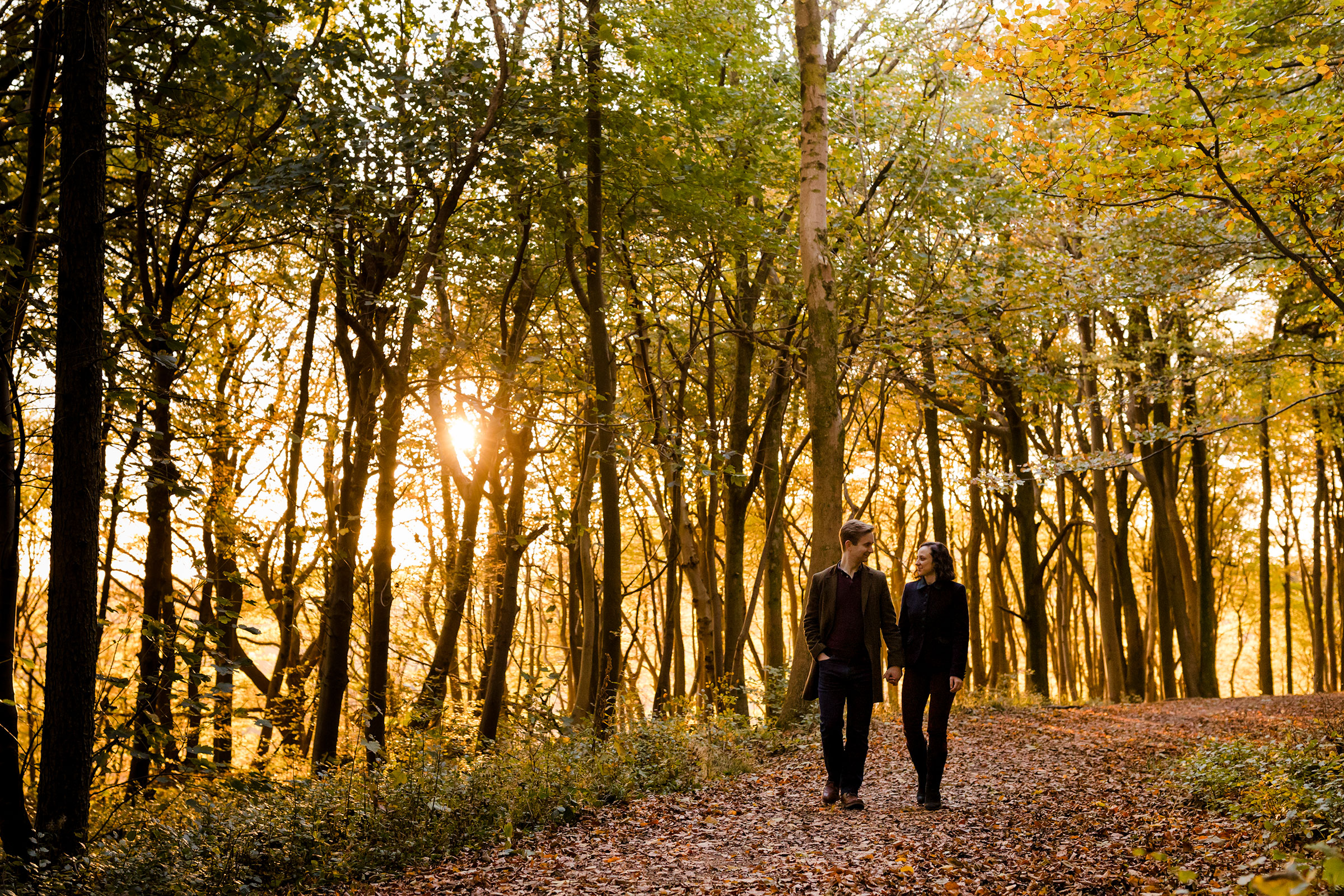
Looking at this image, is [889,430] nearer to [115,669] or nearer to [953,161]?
[953,161]

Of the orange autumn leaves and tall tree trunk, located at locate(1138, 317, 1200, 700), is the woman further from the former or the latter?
tall tree trunk, located at locate(1138, 317, 1200, 700)

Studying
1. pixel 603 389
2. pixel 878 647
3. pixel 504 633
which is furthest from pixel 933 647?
pixel 504 633

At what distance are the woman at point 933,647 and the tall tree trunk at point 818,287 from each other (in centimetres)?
393

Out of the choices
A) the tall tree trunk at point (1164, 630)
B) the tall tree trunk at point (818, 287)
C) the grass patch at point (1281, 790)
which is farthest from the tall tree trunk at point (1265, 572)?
the grass patch at point (1281, 790)

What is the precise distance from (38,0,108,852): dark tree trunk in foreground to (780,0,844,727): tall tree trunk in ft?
23.1

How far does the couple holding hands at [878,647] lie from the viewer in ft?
21.8

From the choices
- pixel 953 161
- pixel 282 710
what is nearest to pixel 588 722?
pixel 282 710

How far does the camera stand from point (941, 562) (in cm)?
667

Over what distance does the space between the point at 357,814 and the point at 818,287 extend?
7.19m

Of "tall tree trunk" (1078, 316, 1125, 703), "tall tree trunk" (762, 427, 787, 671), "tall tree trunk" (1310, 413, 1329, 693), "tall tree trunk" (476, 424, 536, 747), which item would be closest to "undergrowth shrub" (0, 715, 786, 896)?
"tall tree trunk" (476, 424, 536, 747)

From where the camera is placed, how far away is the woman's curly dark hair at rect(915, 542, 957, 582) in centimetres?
667

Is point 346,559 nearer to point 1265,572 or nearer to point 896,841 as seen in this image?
point 896,841

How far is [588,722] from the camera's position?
1202 cm

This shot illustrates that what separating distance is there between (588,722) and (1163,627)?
15.0 m
